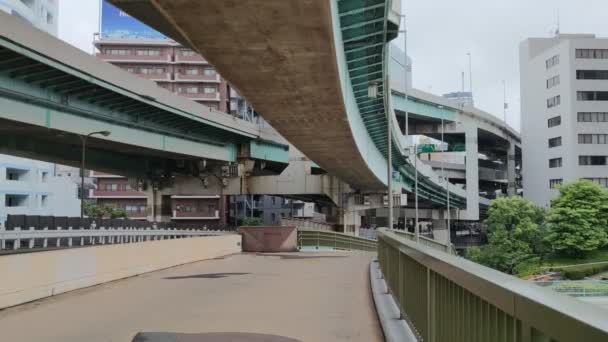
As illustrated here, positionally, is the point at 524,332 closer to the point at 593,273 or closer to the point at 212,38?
the point at 212,38

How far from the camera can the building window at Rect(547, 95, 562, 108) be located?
80.6m

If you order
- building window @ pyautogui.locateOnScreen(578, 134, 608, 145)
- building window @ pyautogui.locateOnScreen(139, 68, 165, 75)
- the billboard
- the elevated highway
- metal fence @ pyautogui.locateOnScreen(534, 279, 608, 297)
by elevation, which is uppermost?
the billboard

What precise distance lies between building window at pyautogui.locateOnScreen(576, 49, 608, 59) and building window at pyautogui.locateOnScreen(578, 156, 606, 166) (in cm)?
1312

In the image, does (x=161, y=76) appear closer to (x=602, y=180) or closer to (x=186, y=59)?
(x=186, y=59)

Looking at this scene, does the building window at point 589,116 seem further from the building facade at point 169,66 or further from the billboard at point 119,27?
the billboard at point 119,27

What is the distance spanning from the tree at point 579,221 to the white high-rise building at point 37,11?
201ft

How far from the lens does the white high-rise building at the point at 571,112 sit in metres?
77.6

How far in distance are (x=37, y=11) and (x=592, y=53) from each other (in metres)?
72.0

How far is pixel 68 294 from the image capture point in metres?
12.2

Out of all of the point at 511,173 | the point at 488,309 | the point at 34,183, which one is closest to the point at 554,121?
the point at 511,173

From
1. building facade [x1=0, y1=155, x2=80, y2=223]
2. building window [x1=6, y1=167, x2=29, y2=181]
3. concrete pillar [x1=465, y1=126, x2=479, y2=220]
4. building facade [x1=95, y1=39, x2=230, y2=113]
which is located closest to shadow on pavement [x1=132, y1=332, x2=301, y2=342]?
building facade [x1=0, y1=155, x2=80, y2=223]

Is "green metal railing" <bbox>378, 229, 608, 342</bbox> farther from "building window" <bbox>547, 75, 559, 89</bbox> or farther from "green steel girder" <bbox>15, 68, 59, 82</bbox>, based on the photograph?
"building window" <bbox>547, 75, 559, 89</bbox>

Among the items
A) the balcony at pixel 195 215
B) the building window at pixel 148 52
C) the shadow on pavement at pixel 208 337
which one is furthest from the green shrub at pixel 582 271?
the building window at pixel 148 52

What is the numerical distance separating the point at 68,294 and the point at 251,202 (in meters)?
104
